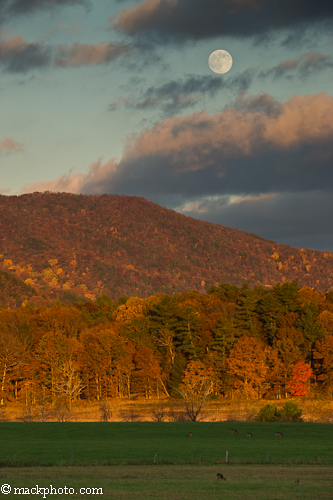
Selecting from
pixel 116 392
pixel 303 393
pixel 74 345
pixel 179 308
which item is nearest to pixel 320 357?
pixel 303 393

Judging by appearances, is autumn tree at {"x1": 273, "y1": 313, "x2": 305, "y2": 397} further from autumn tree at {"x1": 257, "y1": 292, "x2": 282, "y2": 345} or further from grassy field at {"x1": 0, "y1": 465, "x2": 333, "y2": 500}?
grassy field at {"x1": 0, "y1": 465, "x2": 333, "y2": 500}

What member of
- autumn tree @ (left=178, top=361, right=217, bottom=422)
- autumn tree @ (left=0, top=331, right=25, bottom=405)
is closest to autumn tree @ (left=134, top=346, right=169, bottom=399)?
autumn tree @ (left=178, top=361, right=217, bottom=422)

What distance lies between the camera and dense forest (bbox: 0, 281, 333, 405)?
307ft

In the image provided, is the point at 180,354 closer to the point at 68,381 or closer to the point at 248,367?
the point at 248,367

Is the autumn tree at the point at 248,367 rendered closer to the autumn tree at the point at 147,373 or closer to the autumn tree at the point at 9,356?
the autumn tree at the point at 147,373

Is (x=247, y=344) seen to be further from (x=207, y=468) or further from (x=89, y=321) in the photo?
(x=207, y=468)

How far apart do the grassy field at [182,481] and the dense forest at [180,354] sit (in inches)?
2115

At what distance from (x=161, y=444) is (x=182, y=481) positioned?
19.1m

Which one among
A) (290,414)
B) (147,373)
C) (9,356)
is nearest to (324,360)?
(147,373)

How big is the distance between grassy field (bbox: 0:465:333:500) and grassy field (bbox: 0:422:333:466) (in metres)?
3.40

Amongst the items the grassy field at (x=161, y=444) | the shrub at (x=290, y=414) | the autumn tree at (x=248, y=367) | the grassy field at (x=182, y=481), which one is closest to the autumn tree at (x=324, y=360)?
the autumn tree at (x=248, y=367)

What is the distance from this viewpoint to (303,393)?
9300 centimetres

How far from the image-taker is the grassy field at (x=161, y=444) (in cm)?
3816

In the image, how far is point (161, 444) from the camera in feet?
155
